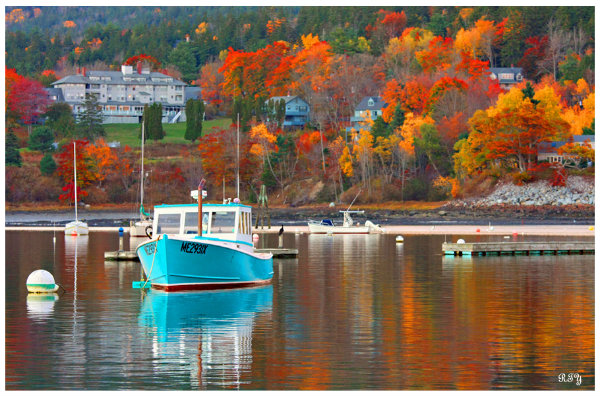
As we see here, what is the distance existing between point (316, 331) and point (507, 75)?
16034 centimetres

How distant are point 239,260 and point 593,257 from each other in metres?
29.3

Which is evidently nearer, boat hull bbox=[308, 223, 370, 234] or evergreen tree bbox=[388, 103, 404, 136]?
boat hull bbox=[308, 223, 370, 234]

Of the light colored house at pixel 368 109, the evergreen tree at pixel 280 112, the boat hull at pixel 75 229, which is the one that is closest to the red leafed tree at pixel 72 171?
the evergreen tree at pixel 280 112

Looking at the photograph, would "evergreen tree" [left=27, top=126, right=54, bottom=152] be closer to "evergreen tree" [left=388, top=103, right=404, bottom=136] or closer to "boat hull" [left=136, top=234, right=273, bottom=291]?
"evergreen tree" [left=388, top=103, right=404, bottom=136]

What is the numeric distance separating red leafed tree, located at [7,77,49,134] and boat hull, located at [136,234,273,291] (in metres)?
141

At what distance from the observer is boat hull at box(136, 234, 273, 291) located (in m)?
39.7

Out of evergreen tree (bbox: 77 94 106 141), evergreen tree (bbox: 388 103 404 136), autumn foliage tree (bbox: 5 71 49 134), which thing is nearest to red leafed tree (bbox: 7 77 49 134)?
autumn foliage tree (bbox: 5 71 49 134)

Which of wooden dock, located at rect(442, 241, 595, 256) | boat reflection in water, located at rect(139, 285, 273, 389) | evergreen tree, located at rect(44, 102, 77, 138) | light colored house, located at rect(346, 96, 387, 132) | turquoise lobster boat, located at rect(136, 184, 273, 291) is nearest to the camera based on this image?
boat reflection in water, located at rect(139, 285, 273, 389)

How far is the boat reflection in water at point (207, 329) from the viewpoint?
81.6ft

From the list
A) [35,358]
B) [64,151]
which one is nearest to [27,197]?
[64,151]

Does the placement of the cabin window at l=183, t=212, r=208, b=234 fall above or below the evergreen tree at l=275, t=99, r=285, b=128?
below

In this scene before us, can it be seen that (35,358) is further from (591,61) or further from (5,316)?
(591,61)

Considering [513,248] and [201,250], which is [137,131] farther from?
[201,250]

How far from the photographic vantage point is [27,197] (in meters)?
150
